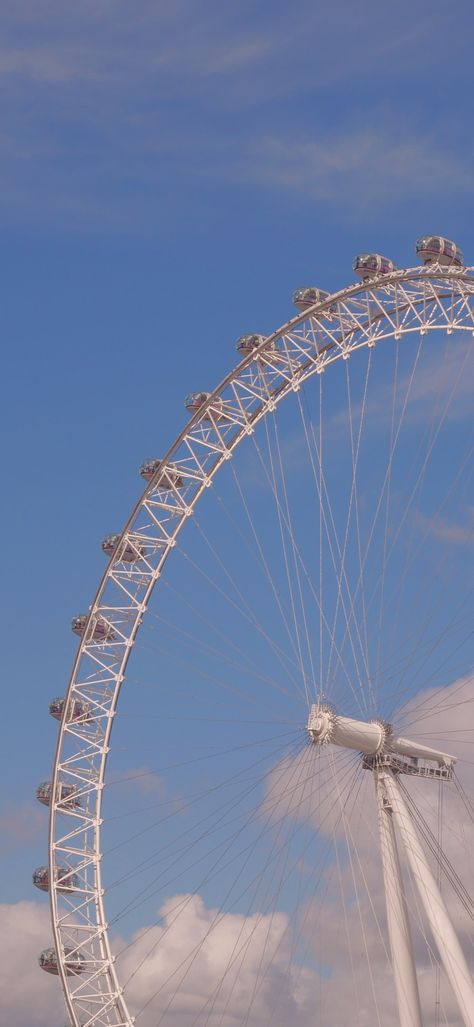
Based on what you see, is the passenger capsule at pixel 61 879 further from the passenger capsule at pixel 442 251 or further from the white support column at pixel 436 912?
the passenger capsule at pixel 442 251

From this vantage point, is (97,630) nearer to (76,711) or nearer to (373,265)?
(76,711)

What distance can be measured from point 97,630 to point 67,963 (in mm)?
10060

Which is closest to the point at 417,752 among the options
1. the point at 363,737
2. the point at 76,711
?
the point at 363,737

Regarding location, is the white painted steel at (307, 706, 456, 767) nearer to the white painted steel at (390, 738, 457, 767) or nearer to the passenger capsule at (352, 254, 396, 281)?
the white painted steel at (390, 738, 457, 767)

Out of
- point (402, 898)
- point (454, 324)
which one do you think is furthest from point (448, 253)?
point (402, 898)

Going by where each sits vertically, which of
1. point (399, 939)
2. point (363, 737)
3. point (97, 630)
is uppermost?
point (97, 630)

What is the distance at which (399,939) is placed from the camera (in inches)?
1768

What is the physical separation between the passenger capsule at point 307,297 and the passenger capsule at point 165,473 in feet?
22.3

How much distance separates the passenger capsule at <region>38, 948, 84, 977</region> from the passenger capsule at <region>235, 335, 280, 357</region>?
18503mm

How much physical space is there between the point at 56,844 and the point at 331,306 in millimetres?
18239

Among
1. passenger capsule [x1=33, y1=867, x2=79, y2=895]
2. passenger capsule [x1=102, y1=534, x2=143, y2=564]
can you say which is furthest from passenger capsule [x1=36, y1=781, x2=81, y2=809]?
passenger capsule [x1=102, y1=534, x2=143, y2=564]

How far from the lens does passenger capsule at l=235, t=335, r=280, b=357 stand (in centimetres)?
5262

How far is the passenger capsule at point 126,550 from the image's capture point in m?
55.6

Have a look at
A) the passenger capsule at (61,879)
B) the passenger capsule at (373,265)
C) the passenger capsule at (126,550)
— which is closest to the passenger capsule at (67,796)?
the passenger capsule at (61,879)
